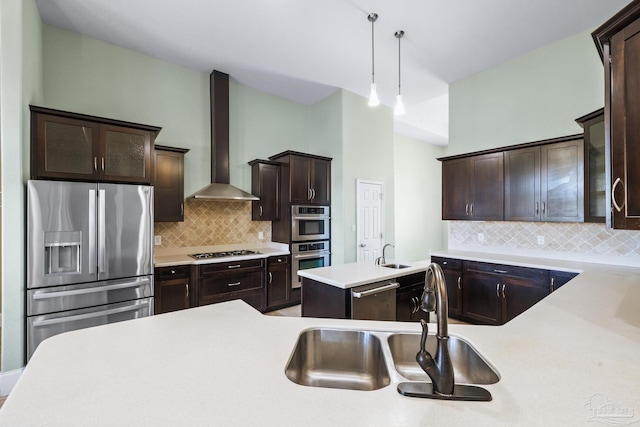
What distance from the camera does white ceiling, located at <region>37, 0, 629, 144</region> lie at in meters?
2.90

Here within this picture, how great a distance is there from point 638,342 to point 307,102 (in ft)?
17.0

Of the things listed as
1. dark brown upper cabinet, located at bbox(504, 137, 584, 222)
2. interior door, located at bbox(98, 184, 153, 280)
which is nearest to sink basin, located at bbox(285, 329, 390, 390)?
interior door, located at bbox(98, 184, 153, 280)

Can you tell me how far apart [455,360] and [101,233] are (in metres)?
3.07

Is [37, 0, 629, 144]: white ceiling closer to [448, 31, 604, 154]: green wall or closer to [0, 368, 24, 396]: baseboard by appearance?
[448, 31, 604, 154]: green wall

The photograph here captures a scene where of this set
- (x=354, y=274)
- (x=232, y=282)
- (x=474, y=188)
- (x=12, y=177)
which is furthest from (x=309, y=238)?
(x=12, y=177)

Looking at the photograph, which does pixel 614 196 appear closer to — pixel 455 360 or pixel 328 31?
pixel 455 360

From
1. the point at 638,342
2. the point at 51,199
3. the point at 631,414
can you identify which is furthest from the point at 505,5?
the point at 51,199

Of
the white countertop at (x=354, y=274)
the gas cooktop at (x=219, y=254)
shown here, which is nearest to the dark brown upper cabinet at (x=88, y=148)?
the gas cooktop at (x=219, y=254)

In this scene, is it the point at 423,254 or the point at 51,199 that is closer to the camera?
the point at 51,199

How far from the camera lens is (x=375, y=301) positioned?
2.54 metres

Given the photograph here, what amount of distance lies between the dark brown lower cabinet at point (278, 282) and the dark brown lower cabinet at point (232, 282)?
0.35 ft

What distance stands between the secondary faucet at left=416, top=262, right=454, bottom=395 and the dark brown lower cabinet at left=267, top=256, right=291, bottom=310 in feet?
10.9

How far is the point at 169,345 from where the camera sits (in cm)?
112

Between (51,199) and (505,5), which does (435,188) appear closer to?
(505,5)
